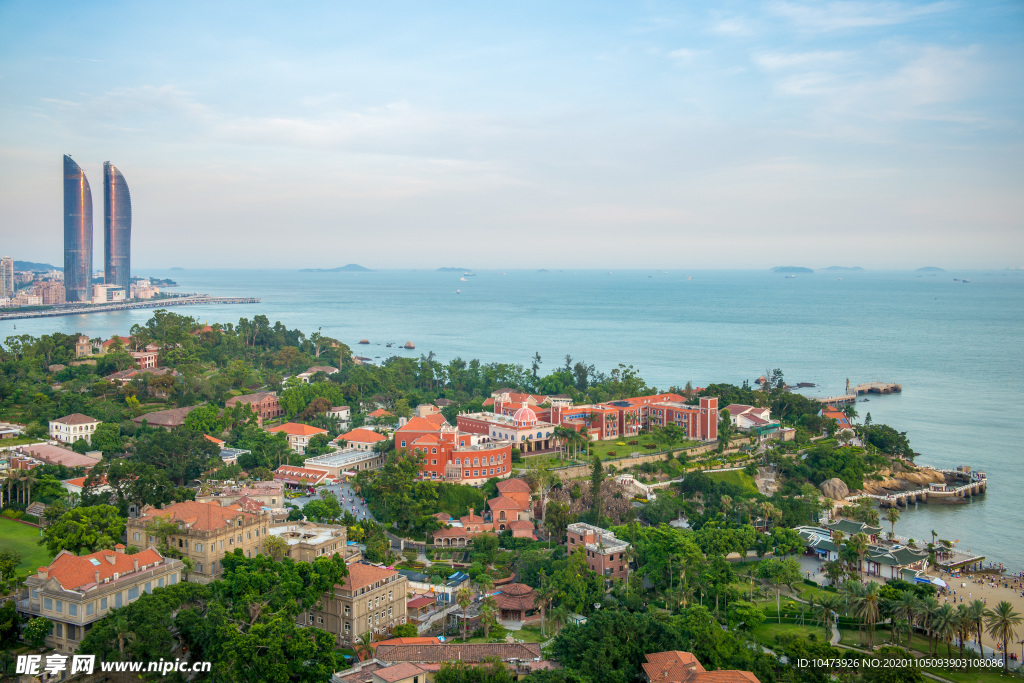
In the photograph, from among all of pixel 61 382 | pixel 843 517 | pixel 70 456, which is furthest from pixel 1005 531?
pixel 61 382

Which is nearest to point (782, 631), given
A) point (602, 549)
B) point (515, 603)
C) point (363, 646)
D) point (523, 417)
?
point (602, 549)

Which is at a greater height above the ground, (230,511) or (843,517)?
(230,511)

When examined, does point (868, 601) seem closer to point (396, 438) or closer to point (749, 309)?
point (396, 438)

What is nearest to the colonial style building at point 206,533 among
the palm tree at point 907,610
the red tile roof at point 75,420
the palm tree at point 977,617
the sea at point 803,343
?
the palm tree at point 907,610

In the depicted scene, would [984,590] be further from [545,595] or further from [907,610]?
[545,595]

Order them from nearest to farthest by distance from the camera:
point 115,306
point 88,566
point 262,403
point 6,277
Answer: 1. point 88,566
2. point 262,403
3. point 6,277
4. point 115,306

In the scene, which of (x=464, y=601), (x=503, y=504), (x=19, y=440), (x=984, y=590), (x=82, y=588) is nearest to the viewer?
(x=82, y=588)

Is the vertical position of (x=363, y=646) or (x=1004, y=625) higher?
(x=1004, y=625)
